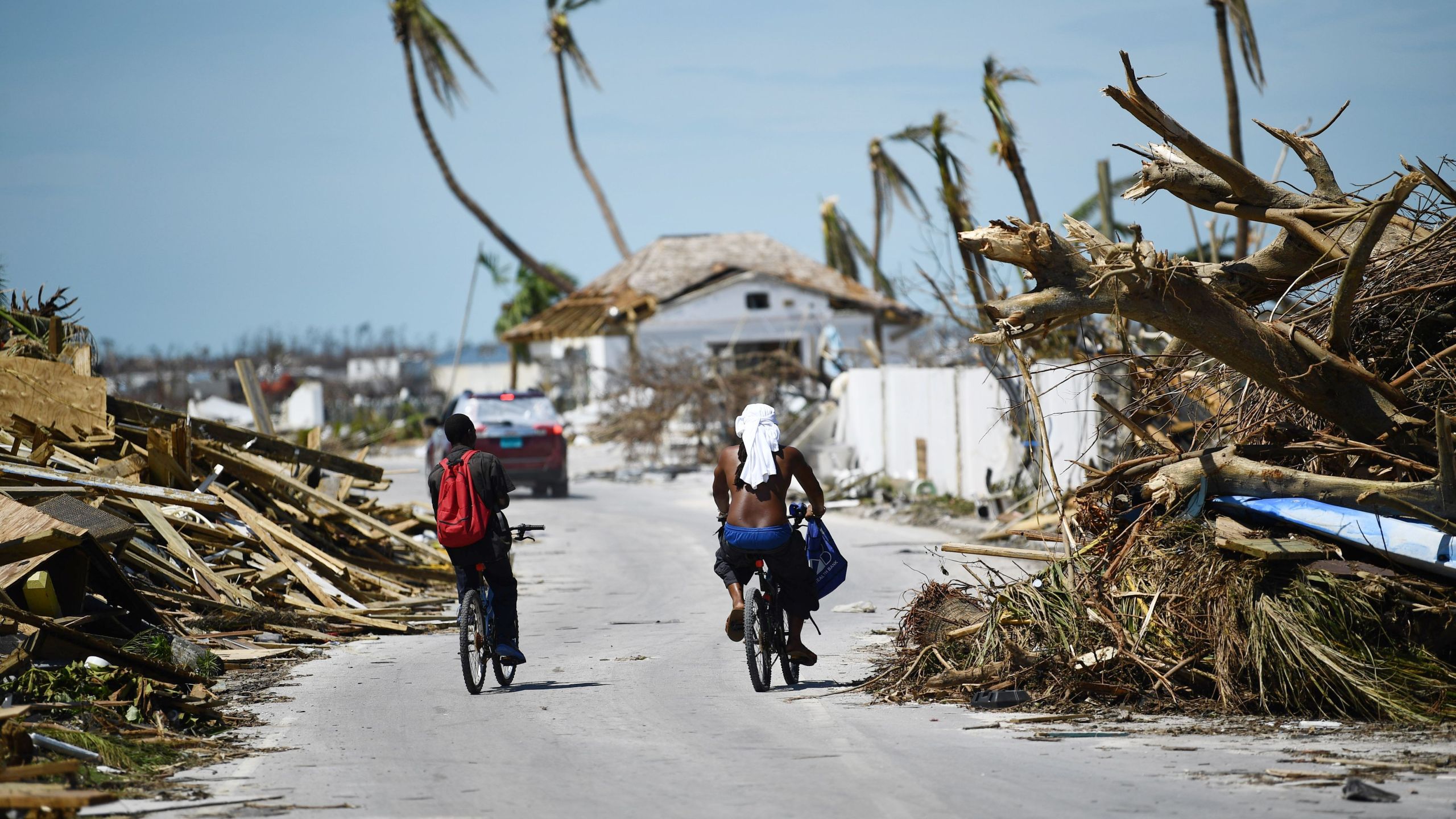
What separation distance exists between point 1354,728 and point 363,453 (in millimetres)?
13034

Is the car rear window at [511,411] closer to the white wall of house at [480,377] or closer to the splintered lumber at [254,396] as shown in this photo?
the splintered lumber at [254,396]

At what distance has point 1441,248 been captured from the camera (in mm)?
8281

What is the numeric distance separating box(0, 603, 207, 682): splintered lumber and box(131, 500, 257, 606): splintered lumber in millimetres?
3112

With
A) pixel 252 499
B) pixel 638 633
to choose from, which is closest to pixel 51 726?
pixel 638 633

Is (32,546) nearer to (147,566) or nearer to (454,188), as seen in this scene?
(147,566)

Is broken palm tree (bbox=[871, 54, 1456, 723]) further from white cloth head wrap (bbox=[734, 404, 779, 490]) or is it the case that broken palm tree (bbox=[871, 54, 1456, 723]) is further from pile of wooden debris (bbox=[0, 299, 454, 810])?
pile of wooden debris (bbox=[0, 299, 454, 810])

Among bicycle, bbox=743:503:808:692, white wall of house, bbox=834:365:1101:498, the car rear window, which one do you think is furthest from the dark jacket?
the car rear window

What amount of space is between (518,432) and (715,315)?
67.7ft

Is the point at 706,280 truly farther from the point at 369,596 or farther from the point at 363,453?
the point at 369,596

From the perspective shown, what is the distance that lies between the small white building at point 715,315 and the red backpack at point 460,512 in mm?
32325

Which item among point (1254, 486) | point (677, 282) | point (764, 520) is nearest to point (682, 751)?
point (764, 520)

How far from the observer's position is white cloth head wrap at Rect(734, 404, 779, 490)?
848cm

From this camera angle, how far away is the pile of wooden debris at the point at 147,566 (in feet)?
22.8

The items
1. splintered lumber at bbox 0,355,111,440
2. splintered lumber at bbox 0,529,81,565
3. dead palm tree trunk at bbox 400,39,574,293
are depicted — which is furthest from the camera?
dead palm tree trunk at bbox 400,39,574,293
